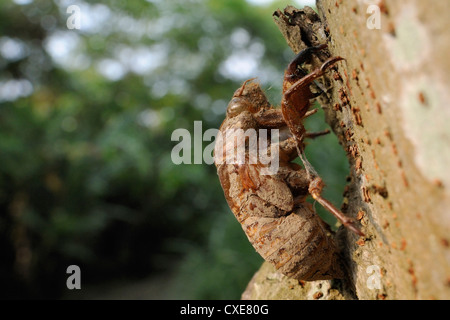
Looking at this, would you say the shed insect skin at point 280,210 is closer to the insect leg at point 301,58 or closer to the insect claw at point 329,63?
the insect leg at point 301,58

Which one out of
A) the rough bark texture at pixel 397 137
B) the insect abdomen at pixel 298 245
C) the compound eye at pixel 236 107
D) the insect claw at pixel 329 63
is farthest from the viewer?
the compound eye at pixel 236 107

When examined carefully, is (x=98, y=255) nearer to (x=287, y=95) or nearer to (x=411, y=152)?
(x=287, y=95)

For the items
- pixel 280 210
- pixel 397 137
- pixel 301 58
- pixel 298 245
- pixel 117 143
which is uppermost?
pixel 117 143

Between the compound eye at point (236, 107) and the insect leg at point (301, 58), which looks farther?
the compound eye at point (236, 107)

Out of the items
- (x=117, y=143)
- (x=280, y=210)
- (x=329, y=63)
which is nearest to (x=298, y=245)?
(x=280, y=210)

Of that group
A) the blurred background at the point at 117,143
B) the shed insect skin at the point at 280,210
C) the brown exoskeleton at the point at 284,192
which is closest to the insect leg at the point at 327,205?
the brown exoskeleton at the point at 284,192

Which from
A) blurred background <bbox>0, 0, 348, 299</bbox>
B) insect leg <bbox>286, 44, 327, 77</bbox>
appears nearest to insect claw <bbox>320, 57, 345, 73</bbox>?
insect leg <bbox>286, 44, 327, 77</bbox>

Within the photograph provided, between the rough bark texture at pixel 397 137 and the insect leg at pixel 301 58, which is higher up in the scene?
the insect leg at pixel 301 58

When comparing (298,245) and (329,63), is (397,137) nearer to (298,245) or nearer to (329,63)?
(329,63)
